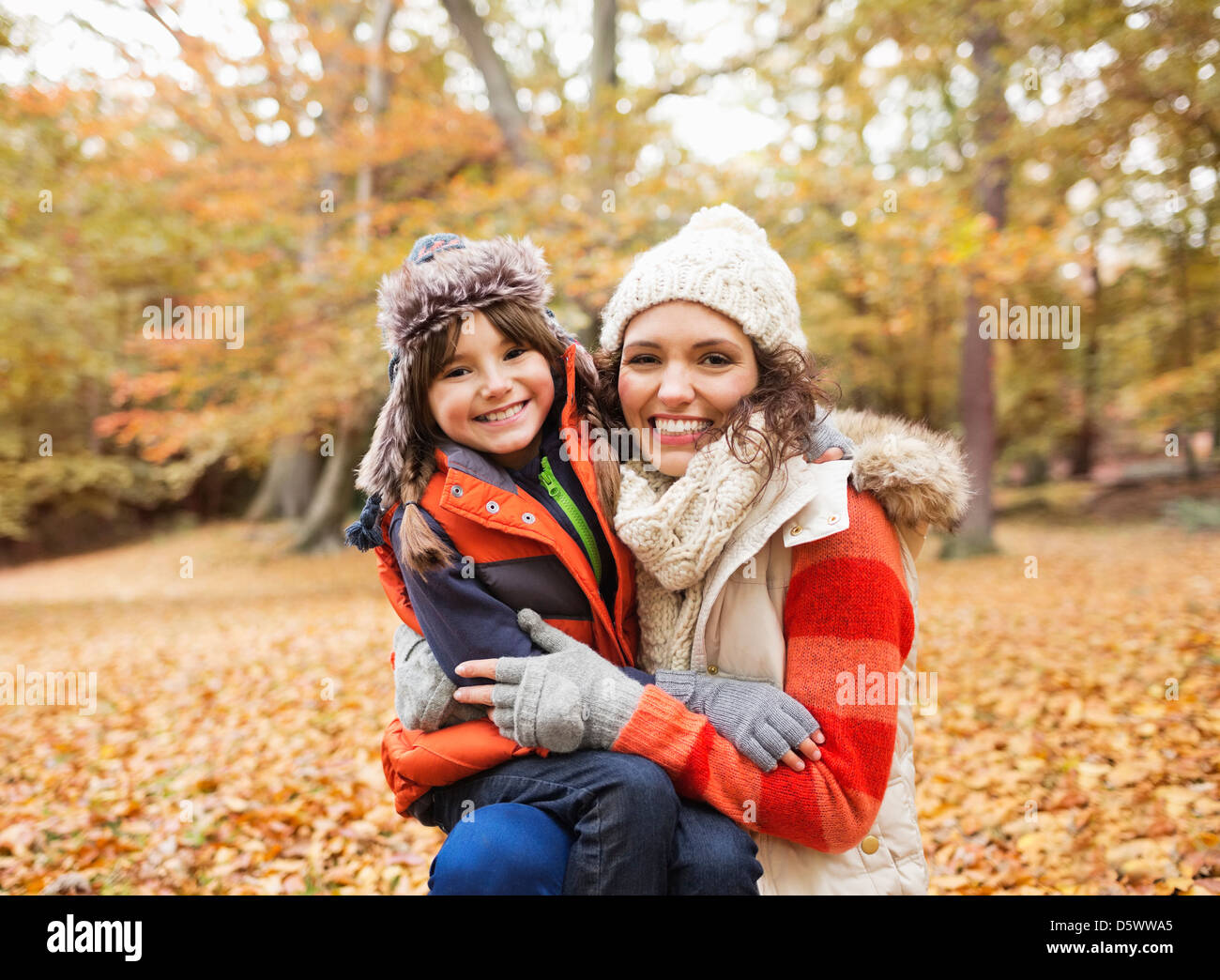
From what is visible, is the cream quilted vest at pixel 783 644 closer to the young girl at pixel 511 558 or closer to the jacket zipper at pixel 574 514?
the young girl at pixel 511 558

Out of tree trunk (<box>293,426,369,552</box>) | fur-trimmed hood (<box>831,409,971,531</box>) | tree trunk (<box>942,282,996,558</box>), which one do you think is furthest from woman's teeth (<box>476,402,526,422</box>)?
tree trunk (<box>293,426,369,552</box>)

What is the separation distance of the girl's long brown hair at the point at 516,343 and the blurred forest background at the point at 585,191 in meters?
0.73

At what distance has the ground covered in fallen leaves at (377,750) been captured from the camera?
3635 mm

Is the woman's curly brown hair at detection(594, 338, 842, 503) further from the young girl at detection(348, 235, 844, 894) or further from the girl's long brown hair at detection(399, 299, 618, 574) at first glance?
the young girl at detection(348, 235, 844, 894)

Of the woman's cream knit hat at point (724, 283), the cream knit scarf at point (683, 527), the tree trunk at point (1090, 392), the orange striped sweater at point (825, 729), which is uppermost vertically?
the tree trunk at point (1090, 392)

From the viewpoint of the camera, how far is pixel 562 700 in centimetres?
173

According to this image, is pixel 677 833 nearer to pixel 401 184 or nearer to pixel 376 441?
pixel 376 441

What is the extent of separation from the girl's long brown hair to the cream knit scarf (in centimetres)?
12

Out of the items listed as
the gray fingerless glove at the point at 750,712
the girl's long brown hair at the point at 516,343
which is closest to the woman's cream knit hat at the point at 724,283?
the girl's long brown hair at the point at 516,343

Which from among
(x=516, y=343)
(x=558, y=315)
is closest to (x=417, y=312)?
(x=516, y=343)

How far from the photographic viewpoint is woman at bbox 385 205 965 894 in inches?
68.7

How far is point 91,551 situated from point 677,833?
71.1ft

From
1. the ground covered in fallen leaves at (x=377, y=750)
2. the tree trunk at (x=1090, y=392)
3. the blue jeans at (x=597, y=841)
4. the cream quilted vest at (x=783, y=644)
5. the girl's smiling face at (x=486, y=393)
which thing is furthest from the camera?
the tree trunk at (x=1090, y=392)

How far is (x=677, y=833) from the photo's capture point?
5.83ft
